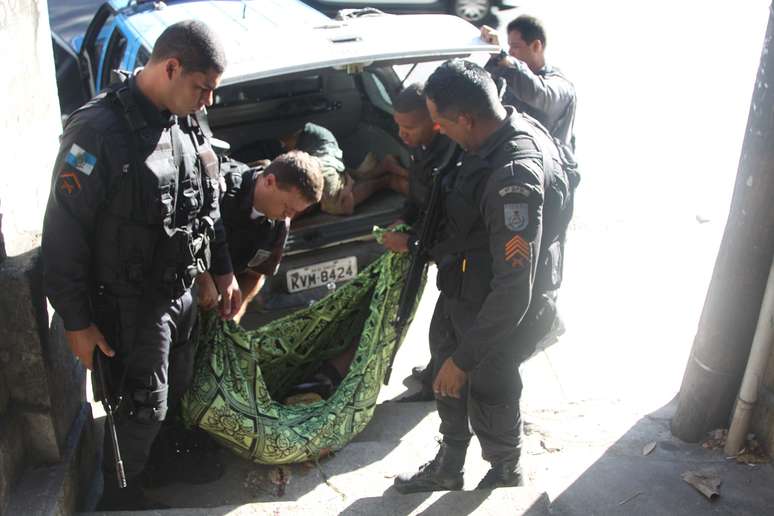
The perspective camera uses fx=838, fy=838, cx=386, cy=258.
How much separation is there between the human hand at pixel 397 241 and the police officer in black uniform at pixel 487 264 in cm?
44

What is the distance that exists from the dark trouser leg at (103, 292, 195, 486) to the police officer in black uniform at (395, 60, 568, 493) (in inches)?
40.9

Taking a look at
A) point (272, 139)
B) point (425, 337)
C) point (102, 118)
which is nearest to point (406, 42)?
point (272, 139)

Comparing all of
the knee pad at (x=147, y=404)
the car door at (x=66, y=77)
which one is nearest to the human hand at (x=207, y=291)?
the knee pad at (x=147, y=404)

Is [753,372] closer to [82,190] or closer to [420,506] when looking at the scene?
[420,506]

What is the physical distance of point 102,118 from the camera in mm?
2863

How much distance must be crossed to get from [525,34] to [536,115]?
1.65 feet

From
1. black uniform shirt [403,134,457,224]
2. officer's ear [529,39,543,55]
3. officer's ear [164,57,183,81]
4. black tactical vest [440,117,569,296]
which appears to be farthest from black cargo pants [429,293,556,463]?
officer's ear [529,39,543,55]

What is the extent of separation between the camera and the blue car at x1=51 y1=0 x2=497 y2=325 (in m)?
4.52

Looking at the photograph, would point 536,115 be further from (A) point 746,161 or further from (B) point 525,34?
(A) point 746,161

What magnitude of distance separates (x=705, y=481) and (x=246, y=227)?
231 centimetres

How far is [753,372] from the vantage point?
377 cm

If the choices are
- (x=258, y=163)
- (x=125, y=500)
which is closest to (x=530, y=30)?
(x=258, y=163)

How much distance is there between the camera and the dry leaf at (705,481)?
11.8 ft

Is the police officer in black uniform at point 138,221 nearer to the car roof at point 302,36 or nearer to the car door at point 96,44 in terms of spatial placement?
the car roof at point 302,36
